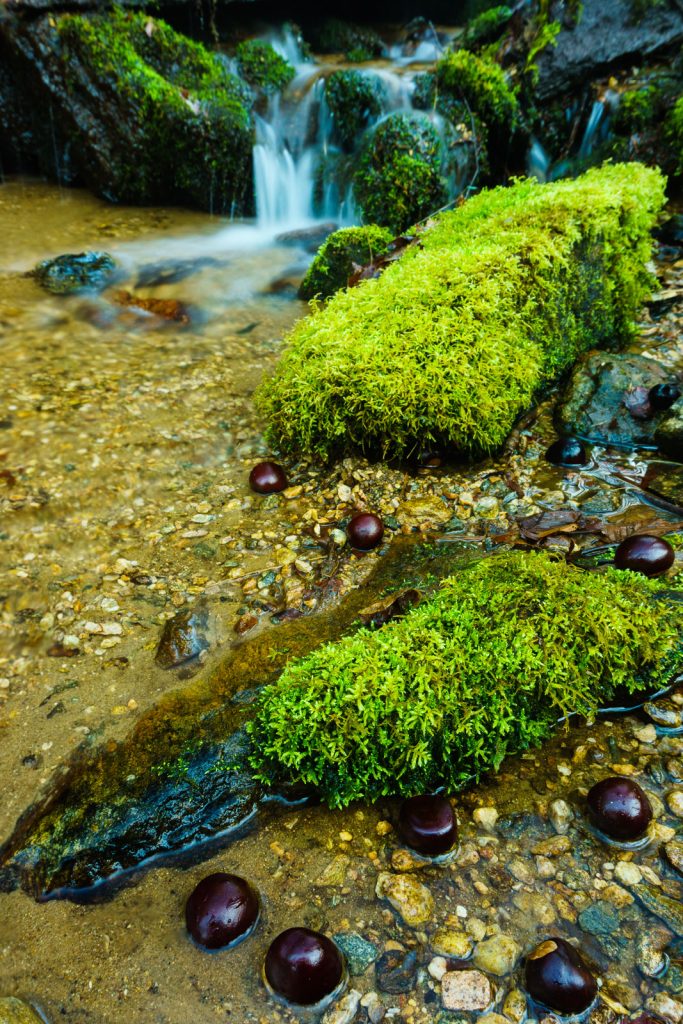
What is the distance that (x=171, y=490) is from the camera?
449 cm

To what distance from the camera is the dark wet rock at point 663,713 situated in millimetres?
2744

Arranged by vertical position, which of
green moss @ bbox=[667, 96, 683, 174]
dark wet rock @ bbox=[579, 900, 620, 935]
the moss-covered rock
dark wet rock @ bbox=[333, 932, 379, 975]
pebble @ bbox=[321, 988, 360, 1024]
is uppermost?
the moss-covered rock

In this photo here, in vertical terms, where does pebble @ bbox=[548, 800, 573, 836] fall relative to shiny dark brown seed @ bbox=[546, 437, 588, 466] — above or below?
below

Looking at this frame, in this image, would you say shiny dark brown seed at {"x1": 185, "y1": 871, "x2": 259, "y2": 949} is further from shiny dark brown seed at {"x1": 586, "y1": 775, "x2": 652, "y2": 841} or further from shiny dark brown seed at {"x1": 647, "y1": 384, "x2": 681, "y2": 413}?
shiny dark brown seed at {"x1": 647, "y1": 384, "x2": 681, "y2": 413}

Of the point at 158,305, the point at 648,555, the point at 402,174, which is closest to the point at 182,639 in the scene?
the point at 648,555

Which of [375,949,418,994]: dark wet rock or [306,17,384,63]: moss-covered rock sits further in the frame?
[306,17,384,63]: moss-covered rock

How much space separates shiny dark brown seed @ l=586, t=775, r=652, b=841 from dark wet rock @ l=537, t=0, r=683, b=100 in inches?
422

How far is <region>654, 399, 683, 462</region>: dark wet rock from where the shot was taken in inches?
169

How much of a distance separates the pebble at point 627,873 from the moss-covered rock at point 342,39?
16.0 m

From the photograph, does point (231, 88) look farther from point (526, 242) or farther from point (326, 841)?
point (326, 841)

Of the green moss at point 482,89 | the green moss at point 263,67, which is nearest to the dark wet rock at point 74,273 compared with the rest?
the green moss at point 263,67

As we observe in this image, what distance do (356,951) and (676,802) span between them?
4.20 ft

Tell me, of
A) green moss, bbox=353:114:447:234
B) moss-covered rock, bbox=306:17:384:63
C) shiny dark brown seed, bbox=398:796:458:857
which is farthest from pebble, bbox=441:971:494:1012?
moss-covered rock, bbox=306:17:384:63

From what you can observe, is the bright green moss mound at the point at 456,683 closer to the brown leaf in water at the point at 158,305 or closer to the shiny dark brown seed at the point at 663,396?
the shiny dark brown seed at the point at 663,396
